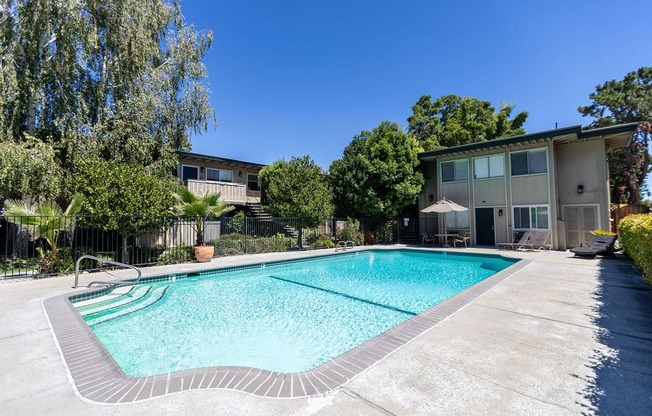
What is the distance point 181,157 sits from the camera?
17.6m

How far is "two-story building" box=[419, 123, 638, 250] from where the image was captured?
1412cm

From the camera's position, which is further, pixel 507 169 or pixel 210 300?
pixel 507 169

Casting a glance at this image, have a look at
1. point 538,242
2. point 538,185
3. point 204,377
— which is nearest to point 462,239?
point 538,242

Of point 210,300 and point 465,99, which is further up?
point 465,99

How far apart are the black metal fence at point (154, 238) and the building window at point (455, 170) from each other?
357 centimetres

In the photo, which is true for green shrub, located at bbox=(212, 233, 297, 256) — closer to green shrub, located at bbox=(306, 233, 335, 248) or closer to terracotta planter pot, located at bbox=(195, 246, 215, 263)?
green shrub, located at bbox=(306, 233, 335, 248)

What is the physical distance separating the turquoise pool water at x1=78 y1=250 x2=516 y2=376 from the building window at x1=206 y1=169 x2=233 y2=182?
11270 millimetres

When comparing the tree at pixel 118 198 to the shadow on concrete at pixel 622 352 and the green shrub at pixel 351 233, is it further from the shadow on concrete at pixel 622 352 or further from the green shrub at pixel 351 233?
the shadow on concrete at pixel 622 352

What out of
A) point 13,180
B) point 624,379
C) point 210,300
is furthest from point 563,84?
point 13,180

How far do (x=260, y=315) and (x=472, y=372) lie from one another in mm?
4279

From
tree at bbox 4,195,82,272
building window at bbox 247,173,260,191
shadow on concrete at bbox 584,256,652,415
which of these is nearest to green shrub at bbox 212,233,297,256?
tree at bbox 4,195,82,272

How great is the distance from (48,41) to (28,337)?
41.3ft

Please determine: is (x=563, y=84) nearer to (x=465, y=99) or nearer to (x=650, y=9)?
(x=650, y=9)

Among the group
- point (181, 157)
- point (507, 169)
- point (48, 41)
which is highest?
point (48, 41)
